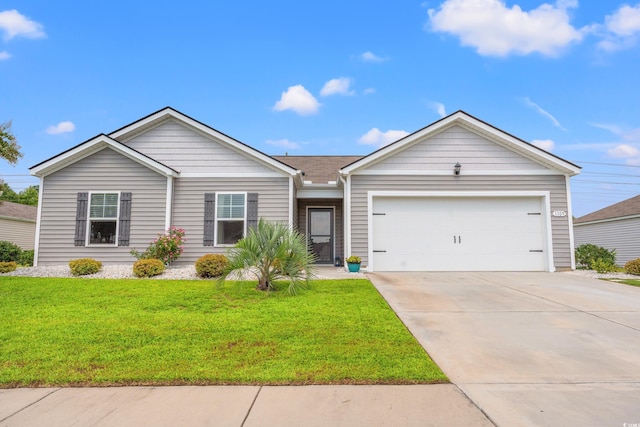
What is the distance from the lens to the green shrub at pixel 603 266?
388 inches

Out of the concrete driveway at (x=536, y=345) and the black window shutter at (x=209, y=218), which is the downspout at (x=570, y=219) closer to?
the concrete driveway at (x=536, y=345)

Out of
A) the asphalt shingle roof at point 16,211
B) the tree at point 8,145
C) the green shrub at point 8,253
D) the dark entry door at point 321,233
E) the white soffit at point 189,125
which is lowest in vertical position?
the green shrub at point 8,253

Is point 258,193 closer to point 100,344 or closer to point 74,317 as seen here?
point 74,317

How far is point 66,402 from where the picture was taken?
2.58 metres

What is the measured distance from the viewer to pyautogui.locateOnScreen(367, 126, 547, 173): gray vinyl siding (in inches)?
417

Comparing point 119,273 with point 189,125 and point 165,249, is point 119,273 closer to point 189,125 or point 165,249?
point 165,249

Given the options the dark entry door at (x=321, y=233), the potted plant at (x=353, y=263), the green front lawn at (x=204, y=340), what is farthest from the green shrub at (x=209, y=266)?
the dark entry door at (x=321, y=233)

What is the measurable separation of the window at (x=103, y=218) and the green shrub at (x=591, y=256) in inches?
574

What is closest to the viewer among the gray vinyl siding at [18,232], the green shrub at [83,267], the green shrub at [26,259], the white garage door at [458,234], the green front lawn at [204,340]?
the green front lawn at [204,340]

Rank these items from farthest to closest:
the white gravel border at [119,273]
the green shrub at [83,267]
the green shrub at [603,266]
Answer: the green shrub at [603,266]
the green shrub at [83,267]
the white gravel border at [119,273]

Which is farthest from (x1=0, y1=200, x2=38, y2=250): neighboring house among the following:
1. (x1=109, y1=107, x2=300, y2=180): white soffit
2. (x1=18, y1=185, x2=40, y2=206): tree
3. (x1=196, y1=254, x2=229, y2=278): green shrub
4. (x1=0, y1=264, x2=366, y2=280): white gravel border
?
(x1=18, y1=185, x2=40, y2=206): tree

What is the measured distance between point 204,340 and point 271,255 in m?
2.78

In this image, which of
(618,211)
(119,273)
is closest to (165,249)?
(119,273)

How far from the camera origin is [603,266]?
9.86 meters
